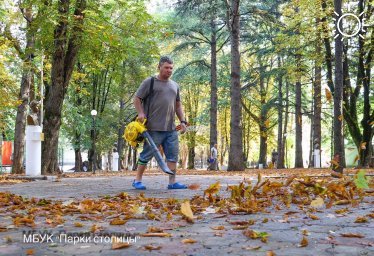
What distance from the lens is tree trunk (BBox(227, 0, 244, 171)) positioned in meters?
20.4

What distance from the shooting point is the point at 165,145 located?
7.92 meters

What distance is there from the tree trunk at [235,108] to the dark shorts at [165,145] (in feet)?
41.2

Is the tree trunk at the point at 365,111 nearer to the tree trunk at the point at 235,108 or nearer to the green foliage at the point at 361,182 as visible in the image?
the tree trunk at the point at 235,108

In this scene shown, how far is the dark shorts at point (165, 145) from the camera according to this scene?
7.77m

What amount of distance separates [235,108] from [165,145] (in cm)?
1327

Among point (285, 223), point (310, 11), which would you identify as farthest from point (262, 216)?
point (310, 11)

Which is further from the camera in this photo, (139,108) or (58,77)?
(58,77)

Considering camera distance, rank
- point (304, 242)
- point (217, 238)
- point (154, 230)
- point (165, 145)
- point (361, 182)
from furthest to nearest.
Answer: point (165, 145) → point (361, 182) → point (154, 230) → point (217, 238) → point (304, 242)

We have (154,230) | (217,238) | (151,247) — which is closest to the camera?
(151,247)

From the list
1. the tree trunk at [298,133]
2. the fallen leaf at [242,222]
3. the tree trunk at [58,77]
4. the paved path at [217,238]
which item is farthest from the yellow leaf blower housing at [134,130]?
the tree trunk at [298,133]

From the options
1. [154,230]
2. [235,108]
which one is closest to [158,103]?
[154,230]

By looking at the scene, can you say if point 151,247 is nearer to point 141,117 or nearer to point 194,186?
point 194,186

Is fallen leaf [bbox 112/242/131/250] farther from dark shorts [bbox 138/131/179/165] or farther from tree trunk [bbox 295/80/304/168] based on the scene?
tree trunk [bbox 295/80/304/168]

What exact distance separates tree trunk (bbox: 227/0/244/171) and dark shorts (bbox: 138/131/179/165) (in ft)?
41.2
